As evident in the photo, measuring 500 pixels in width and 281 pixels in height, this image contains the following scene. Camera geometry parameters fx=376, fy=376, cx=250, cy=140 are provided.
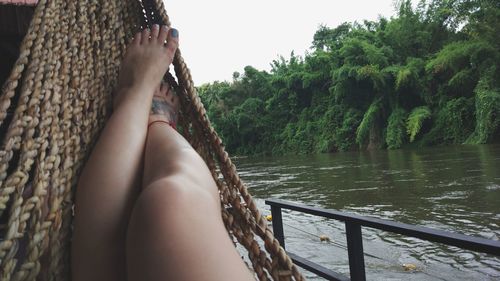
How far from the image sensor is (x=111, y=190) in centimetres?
55

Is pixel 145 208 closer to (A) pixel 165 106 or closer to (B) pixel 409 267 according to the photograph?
(A) pixel 165 106

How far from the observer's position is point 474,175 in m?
5.55

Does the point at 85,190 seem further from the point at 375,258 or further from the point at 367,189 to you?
the point at 367,189

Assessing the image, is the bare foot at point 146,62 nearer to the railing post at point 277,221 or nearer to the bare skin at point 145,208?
the bare skin at point 145,208

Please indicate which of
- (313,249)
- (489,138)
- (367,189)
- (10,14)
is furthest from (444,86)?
(10,14)

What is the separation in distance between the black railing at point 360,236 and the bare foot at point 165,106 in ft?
1.37

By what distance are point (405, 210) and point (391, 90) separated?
10.6m

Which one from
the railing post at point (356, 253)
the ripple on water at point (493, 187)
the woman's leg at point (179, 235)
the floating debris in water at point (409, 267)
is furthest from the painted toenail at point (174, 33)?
the ripple on water at point (493, 187)

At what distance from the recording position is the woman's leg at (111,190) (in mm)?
500

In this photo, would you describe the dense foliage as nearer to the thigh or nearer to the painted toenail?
the painted toenail

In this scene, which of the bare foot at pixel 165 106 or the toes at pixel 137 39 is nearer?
the bare foot at pixel 165 106

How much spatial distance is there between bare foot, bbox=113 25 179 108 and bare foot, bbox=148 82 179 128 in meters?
0.04

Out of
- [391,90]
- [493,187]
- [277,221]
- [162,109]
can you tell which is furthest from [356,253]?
[391,90]

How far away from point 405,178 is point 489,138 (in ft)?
19.9
